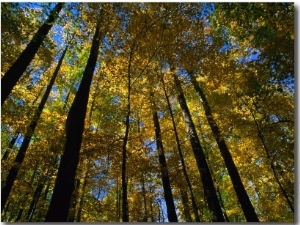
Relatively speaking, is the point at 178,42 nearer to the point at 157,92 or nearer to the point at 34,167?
the point at 157,92

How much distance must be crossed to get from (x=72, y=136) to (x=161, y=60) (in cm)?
587

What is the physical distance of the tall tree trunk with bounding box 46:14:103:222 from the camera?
405 centimetres

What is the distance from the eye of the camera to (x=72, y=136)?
16.1 ft

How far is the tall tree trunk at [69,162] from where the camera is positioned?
159 inches

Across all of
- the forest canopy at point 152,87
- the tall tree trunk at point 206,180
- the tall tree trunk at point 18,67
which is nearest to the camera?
the tall tree trunk at point 18,67

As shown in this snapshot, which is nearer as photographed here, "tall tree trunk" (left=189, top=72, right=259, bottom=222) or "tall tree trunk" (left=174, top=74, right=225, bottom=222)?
"tall tree trunk" (left=174, top=74, right=225, bottom=222)

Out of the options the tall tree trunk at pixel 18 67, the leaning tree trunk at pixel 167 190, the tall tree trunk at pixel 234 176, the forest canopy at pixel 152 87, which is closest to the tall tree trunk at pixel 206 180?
the forest canopy at pixel 152 87

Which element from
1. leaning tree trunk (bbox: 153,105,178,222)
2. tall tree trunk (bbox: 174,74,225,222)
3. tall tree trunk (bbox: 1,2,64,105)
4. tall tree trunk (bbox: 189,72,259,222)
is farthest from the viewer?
leaning tree trunk (bbox: 153,105,178,222)

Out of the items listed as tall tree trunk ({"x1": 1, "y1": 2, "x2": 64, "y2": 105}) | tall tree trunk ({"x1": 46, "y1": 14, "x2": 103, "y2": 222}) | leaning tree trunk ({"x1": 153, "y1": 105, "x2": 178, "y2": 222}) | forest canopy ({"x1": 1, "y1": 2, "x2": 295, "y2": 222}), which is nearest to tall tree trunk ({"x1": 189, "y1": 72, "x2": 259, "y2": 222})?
forest canopy ({"x1": 1, "y1": 2, "x2": 295, "y2": 222})

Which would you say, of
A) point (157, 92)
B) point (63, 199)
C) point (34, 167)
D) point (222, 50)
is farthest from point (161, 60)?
point (63, 199)

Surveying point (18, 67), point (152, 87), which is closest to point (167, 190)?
point (152, 87)

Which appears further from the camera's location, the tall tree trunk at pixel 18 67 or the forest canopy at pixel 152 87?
the forest canopy at pixel 152 87

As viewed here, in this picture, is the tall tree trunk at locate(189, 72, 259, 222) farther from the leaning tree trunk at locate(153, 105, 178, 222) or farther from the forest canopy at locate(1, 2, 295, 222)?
the leaning tree trunk at locate(153, 105, 178, 222)

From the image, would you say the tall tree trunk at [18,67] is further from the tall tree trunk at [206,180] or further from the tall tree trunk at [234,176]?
the tall tree trunk at [234,176]
